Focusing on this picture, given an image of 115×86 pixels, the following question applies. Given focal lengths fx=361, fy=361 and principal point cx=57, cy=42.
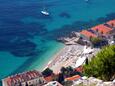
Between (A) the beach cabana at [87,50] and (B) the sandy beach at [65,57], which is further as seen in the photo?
(A) the beach cabana at [87,50]

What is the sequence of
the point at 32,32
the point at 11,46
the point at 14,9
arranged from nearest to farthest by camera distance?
the point at 11,46 → the point at 32,32 → the point at 14,9

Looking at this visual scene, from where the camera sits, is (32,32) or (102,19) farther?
(102,19)

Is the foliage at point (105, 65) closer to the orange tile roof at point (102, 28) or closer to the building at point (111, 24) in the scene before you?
the orange tile roof at point (102, 28)

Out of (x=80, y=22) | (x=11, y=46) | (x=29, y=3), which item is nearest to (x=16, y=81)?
(x=11, y=46)

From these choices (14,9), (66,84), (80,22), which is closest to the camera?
(66,84)

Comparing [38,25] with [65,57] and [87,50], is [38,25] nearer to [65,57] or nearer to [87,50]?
[87,50]

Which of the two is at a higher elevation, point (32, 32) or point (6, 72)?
point (32, 32)

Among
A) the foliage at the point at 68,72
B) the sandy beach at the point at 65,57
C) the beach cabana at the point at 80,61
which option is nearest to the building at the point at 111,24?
the sandy beach at the point at 65,57

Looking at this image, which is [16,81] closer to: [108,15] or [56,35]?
[56,35]

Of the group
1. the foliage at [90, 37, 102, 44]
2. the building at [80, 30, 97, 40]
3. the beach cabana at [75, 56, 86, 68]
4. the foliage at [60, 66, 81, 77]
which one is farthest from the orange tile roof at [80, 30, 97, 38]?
the foliage at [60, 66, 81, 77]
